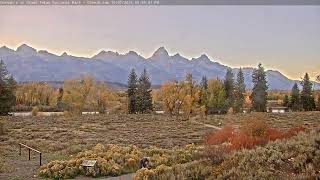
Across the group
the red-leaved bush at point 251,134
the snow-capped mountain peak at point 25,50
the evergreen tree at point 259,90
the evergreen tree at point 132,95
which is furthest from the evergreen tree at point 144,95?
the red-leaved bush at point 251,134

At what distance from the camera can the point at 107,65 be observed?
54.6ft

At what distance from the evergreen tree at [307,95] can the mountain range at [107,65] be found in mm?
301

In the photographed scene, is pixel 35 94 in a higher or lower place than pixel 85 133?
higher

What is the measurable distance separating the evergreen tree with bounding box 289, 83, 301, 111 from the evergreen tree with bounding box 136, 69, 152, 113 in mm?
9962

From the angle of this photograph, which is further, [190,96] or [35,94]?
[35,94]

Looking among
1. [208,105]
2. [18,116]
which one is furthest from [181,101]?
[18,116]

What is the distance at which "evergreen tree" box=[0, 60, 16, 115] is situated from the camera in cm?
1833

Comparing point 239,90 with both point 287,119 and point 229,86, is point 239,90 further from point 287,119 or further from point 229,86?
point 287,119

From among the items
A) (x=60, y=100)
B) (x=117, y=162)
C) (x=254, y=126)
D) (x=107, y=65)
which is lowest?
(x=117, y=162)

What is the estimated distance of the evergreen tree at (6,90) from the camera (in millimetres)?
18328

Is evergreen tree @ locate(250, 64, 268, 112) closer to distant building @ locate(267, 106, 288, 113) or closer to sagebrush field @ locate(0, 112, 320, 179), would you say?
distant building @ locate(267, 106, 288, 113)

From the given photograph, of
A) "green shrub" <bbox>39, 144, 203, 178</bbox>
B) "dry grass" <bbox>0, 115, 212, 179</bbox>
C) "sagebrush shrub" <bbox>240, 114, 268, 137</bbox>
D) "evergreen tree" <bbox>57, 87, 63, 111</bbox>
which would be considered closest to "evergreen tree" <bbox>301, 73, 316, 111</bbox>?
"sagebrush shrub" <bbox>240, 114, 268, 137</bbox>

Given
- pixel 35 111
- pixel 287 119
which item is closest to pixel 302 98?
pixel 287 119

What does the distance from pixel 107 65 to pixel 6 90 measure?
5619 mm
